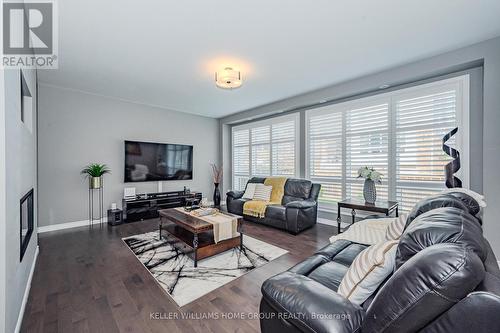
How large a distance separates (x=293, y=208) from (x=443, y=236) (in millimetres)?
2965

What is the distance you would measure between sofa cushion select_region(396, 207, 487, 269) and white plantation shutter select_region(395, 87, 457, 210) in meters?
2.76

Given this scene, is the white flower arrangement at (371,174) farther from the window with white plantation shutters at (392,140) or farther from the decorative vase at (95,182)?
the decorative vase at (95,182)

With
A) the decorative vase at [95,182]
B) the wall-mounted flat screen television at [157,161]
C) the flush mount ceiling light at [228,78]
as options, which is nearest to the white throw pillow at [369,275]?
the flush mount ceiling light at [228,78]

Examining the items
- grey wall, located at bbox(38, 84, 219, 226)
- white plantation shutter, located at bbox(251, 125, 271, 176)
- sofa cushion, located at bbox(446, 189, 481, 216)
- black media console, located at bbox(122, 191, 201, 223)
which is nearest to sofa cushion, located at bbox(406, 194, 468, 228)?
sofa cushion, located at bbox(446, 189, 481, 216)

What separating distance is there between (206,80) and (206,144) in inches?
117

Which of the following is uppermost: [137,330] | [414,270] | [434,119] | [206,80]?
[206,80]

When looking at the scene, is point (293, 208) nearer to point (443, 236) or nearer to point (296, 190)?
point (296, 190)

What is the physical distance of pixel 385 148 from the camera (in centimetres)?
378

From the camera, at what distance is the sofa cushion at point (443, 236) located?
0.88 meters

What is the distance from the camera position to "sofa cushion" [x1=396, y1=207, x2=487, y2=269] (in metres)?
0.88

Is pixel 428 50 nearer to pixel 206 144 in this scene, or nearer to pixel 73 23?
pixel 73 23

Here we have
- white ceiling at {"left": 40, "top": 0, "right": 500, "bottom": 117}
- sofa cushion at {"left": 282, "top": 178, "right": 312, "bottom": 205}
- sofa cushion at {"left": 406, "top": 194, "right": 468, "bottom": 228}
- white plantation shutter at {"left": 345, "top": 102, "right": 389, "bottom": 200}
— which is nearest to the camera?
sofa cushion at {"left": 406, "top": 194, "right": 468, "bottom": 228}

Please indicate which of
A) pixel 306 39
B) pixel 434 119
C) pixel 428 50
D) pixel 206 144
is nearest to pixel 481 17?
pixel 428 50

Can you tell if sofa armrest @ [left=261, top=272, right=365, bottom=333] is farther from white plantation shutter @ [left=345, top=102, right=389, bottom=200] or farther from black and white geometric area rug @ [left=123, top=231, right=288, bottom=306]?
white plantation shutter @ [left=345, top=102, right=389, bottom=200]
